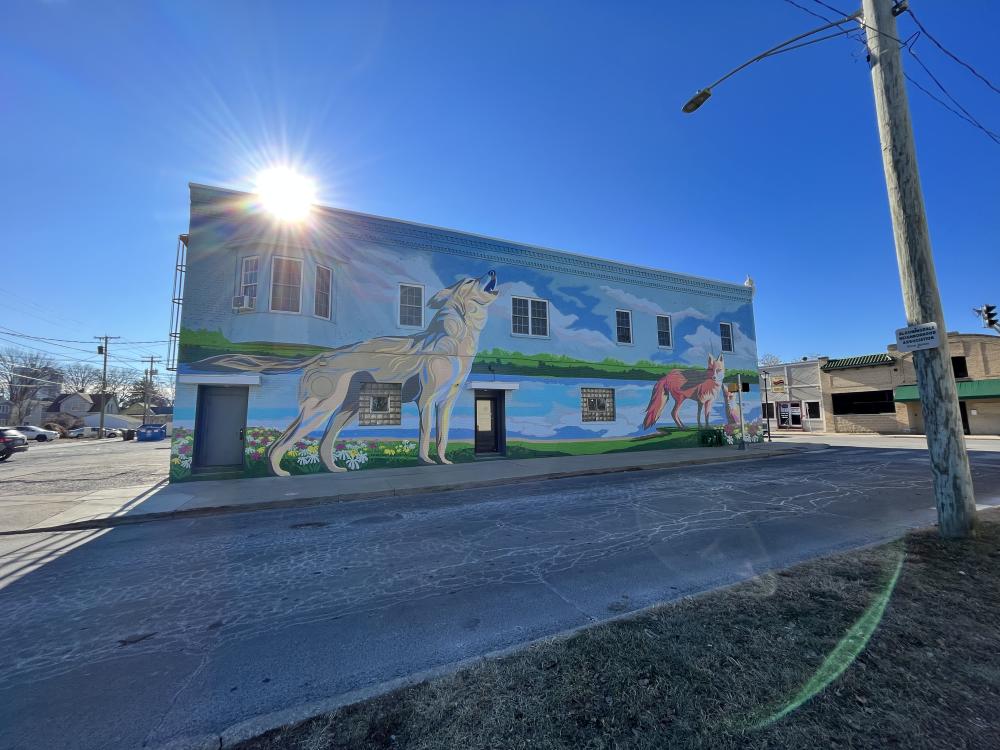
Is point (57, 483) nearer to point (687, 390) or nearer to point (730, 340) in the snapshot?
point (687, 390)

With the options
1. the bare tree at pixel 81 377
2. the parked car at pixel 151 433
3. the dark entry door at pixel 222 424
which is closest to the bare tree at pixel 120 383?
the bare tree at pixel 81 377

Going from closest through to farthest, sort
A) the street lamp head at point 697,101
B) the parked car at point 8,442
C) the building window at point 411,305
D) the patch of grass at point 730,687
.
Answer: the patch of grass at point 730,687 → the street lamp head at point 697,101 → the building window at point 411,305 → the parked car at point 8,442

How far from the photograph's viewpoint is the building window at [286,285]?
1298 cm

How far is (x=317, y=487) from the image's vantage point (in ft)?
35.2

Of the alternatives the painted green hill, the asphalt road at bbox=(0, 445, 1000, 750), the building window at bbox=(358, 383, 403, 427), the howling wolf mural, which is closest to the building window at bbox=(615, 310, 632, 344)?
the painted green hill

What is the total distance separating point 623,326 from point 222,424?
15.5 metres

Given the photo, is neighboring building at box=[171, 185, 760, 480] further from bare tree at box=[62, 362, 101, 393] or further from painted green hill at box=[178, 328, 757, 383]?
bare tree at box=[62, 362, 101, 393]

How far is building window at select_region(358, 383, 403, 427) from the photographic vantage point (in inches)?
548

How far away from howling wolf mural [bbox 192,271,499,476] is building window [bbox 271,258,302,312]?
168 centimetres

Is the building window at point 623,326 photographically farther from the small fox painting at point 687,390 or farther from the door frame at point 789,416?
the door frame at point 789,416

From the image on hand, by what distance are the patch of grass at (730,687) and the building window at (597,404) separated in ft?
45.0

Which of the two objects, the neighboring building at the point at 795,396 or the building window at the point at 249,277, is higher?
the building window at the point at 249,277

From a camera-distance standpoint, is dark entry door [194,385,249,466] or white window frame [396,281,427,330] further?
white window frame [396,281,427,330]

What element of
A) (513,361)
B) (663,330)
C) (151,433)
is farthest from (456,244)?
(151,433)
